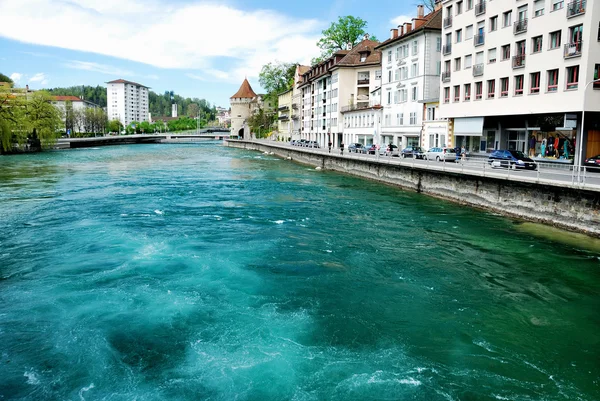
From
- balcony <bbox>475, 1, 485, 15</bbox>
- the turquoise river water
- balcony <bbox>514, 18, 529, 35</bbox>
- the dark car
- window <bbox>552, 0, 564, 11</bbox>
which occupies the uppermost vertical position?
balcony <bbox>475, 1, 485, 15</bbox>

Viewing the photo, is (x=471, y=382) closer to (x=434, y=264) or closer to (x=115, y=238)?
(x=434, y=264)

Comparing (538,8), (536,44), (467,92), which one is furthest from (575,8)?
(467,92)

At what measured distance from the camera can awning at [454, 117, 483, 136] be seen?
40641mm

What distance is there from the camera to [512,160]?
96.9ft

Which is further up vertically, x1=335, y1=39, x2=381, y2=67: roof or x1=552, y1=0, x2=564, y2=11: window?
x1=335, y1=39, x2=381, y2=67: roof

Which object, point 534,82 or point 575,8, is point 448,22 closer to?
point 534,82

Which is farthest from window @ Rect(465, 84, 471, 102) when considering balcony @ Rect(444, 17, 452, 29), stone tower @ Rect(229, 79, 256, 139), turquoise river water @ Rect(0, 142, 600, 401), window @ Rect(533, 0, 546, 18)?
stone tower @ Rect(229, 79, 256, 139)

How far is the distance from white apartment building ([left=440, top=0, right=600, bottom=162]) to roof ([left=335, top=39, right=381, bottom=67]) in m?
28.2

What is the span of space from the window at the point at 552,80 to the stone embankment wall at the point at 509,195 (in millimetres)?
9113

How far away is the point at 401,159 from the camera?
38781 millimetres

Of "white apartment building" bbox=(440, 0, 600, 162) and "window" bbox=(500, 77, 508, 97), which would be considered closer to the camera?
"white apartment building" bbox=(440, 0, 600, 162)

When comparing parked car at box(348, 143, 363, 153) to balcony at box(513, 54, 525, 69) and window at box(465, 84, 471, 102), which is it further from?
balcony at box(513, 54, 525, 69)

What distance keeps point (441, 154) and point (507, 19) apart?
35.4ft

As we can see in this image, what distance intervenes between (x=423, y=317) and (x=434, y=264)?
481 centimetres
